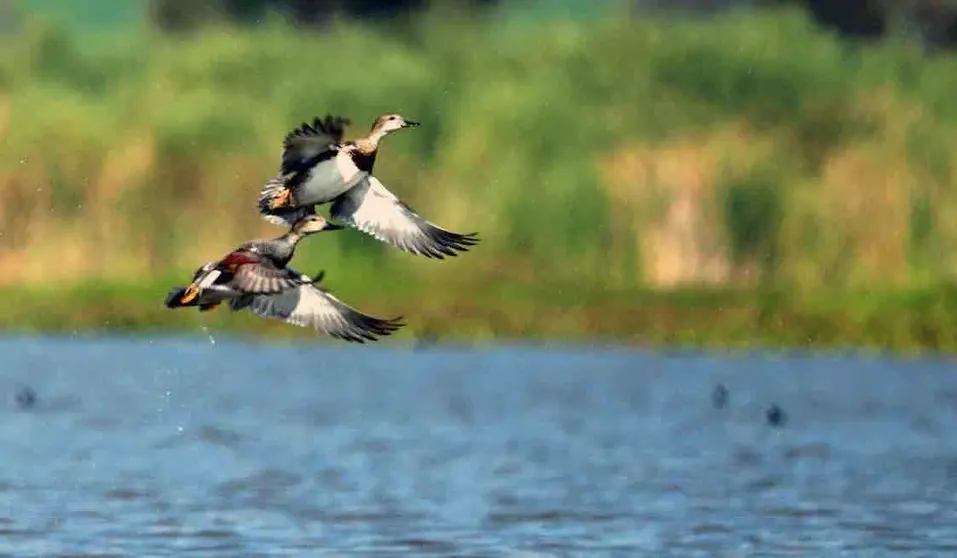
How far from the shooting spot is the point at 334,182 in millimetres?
17516

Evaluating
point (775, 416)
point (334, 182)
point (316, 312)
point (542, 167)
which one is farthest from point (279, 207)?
point (542, 167)

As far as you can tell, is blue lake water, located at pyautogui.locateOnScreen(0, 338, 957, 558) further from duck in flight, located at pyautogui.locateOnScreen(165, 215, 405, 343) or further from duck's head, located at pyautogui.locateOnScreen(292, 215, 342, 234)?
duck's head, located at pyautogui.locateOnScreen(292, 215, 342, 234)

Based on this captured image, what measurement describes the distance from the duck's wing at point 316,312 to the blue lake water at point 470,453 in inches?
246

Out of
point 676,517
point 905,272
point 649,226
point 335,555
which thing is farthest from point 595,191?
point 335,555

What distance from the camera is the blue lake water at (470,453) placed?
2584cm

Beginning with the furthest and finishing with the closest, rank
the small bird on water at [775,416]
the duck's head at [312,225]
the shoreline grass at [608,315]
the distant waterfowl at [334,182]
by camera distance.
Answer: the shoreline grass at [608,315] → the small bird on water at [775,416] → the distant waterfowl at [334,182] → the duck's head at [312,225]

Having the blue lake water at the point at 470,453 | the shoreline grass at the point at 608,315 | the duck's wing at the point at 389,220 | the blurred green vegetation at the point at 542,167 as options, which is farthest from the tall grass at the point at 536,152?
the duck's wing at the point at 389,220

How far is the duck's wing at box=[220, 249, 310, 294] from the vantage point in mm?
17094

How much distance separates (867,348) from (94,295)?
48.6 ft

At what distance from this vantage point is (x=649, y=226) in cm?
5047

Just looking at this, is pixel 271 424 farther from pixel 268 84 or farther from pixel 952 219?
pixel 268 84

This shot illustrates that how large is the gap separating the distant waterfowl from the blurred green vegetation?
29.1m

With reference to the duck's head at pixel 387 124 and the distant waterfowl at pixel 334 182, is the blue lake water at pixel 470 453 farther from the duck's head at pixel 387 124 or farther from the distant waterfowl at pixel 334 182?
the duck's head at pixel 387 124

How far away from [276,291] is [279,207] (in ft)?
2.21
